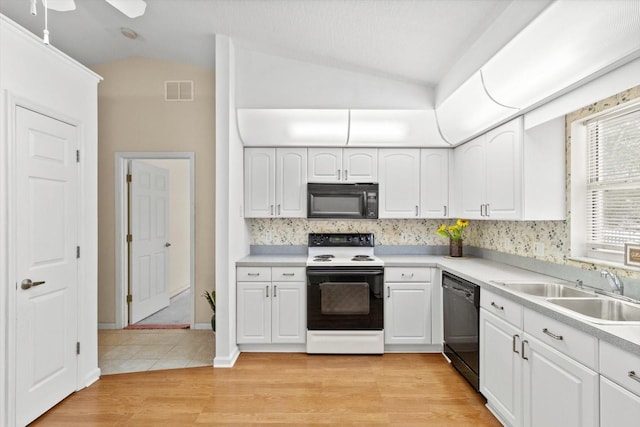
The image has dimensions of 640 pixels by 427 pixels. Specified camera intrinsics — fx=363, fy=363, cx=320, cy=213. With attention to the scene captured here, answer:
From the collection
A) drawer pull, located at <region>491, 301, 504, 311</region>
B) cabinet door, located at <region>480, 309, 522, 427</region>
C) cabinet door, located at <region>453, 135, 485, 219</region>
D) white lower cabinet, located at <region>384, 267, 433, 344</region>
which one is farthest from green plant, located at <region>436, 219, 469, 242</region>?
drawer pull, located at <region>491, 301, 504, 311</region>

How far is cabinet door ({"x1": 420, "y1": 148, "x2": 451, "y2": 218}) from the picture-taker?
383 cm

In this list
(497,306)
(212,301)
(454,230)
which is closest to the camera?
(497,306)

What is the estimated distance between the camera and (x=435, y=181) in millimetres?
3838

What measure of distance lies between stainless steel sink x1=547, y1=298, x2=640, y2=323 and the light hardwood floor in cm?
95

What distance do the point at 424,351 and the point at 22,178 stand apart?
3.49 metres

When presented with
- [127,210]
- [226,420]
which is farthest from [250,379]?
[127,210]

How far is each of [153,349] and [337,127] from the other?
9.41 ft

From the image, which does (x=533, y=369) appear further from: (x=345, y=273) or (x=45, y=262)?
(x=45, y=262)

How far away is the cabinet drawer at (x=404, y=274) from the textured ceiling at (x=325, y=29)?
178 centimetres

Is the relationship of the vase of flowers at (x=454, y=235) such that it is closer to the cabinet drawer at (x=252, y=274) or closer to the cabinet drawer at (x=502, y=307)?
the cabinet drawer at (x=502, y=307)

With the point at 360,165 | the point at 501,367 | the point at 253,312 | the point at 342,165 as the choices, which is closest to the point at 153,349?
the point at 253,312

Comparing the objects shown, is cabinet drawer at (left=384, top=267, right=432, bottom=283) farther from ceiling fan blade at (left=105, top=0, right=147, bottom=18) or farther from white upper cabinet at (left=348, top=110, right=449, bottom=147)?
ceiling fan blade at (left=105, top=0, right=147, bottom=18)

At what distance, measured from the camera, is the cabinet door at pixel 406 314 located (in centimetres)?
347

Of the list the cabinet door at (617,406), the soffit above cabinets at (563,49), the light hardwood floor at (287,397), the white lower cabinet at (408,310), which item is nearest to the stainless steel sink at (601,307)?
the cabinet door at (617,406)
